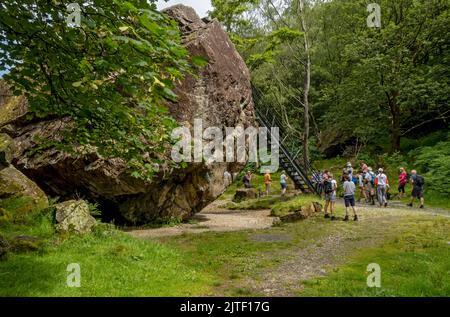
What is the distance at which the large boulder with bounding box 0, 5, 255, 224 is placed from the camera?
43.5 ft

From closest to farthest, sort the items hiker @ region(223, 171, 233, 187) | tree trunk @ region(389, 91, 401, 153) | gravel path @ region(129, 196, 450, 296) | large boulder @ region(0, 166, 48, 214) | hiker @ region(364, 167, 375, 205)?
gravel path @ region(129, 196, 450, 296) < large boulder @ region(0, 166, 48, 214) < hiker @ region(223, 171, 233, 187) < hiker @ region(364, 167, 375, 205) < tree trunk @ region(389, 91, 401, 153)

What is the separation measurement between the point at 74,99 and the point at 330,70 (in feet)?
131

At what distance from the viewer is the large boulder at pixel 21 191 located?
1128 cm

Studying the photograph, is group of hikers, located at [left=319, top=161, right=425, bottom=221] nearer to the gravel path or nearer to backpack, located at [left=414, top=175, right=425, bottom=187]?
backpack, located at [left=414, top=175, right=425, bottom=187]

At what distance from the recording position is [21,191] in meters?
11.7

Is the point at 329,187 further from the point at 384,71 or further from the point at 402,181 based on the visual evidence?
the point at 384,71

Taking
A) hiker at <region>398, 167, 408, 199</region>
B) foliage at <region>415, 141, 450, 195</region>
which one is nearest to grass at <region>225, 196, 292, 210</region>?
hiker at <region>398, 167, 408, 199</region>

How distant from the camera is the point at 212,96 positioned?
15.1 meters

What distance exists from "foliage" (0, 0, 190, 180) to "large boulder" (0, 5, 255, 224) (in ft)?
21.2

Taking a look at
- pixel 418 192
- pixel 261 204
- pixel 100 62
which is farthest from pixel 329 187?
pixel 100 62

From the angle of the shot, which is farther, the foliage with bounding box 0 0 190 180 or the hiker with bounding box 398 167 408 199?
the hiker with bounding box 398 167 408 199

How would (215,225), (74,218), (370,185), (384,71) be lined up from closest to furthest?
(74,218) < (215,225) < (370,185) < (384,71)

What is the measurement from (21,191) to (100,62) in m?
9.11
